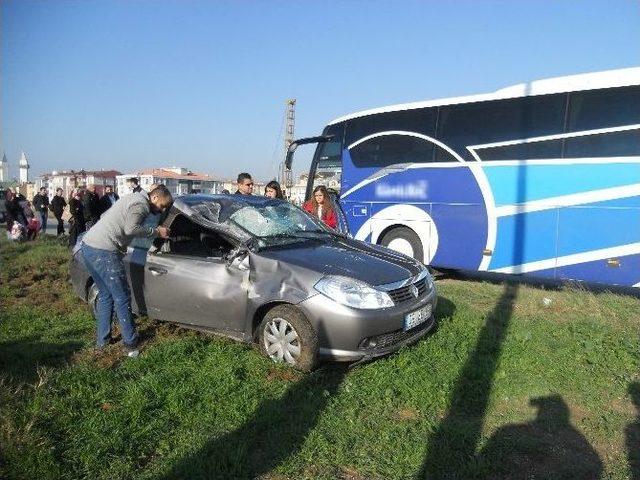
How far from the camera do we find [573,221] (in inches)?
291

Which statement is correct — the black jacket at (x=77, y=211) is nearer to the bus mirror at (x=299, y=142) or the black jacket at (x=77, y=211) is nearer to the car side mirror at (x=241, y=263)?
the bus mirror at (x=299, y=142)

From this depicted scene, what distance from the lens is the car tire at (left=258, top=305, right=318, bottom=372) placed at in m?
4.30

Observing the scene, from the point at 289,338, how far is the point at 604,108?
18.9 ft

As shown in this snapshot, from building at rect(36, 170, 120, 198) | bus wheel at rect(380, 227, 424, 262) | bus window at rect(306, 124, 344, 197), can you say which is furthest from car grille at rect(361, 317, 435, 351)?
building at rect(36, 170, 120, 198)

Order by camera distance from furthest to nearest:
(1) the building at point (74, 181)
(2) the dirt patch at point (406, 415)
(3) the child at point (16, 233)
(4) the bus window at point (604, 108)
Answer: (1) the building at point (74, 181), (3) the child at point (16, 233), (4) the bus window at point (604, 108), (2) the dirt patch at point (406, 415)

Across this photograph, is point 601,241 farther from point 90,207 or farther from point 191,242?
point 90,207

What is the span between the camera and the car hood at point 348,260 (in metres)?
4.42

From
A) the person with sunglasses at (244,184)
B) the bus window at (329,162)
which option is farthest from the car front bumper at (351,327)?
the bus window at (329,162)

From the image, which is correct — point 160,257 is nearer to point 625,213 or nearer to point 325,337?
point 325,337

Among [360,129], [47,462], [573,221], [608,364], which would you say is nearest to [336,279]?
[47,462]

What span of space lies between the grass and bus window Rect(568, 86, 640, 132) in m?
2.99

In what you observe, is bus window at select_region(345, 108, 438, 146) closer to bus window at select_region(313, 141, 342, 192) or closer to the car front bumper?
bus window at select_region(313, 141, 342, 192)

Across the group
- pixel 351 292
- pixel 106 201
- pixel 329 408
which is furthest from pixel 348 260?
pixel 106 201

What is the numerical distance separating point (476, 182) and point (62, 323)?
258 inches
